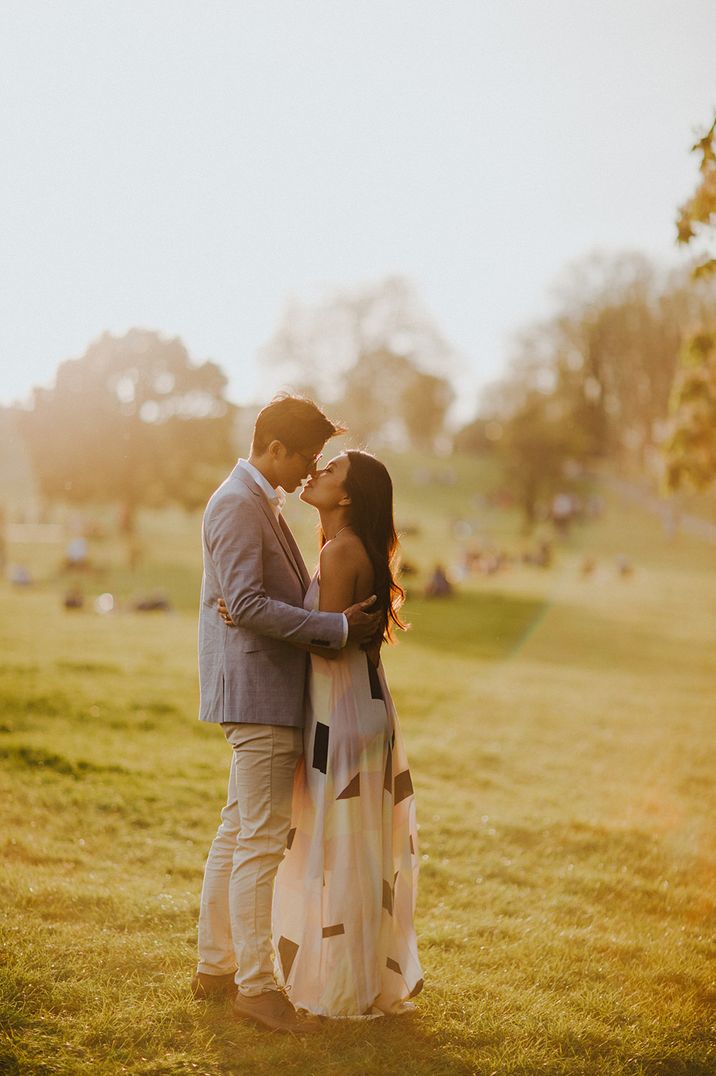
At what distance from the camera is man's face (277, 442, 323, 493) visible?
4691 mm

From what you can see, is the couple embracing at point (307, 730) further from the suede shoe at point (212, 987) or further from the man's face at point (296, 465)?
the suede shoe at point (212, 987)

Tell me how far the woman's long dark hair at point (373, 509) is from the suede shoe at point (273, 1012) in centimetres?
175

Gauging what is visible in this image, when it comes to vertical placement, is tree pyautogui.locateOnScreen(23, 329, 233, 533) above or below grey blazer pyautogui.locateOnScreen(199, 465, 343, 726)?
above

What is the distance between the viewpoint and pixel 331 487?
4699 millimetres

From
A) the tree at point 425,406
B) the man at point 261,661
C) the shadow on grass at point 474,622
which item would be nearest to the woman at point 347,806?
the man at point 261,661

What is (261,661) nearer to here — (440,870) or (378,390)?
(440,870)

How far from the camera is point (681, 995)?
5.49 meters

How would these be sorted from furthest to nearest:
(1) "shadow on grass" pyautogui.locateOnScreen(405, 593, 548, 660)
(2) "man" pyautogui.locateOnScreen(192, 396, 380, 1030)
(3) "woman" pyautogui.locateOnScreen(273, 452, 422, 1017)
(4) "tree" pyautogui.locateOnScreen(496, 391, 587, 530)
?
(4) "tree" pyautogui.locateOnScreen(496, 391, 587, 530) < (1) "shadow on grass" pyautogui.locateOnScreen(405, 593, 548, 660) < (3) "woman" pyautogui.locateOnScreen(273, 452, 422, 1017) < (2) "man" pyautogui.locateOnScreen(192, 396, 380, 1030)

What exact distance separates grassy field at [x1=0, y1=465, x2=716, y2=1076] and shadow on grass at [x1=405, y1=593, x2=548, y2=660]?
3.21 m

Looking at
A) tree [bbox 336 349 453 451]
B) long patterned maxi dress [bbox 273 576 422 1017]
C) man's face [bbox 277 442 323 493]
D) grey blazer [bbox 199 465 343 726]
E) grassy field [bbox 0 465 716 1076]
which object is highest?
tree [bbox 336 349 453 451]

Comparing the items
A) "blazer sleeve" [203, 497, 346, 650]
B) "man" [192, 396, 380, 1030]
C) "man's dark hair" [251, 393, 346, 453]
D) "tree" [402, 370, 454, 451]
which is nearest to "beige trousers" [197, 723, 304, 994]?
"man" [192, 396, 380, 1030]

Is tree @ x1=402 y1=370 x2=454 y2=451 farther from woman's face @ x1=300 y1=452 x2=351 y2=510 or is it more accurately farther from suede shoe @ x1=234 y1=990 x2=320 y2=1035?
suede shoe @ x1=234 y1=990 x2=320 y2=1035

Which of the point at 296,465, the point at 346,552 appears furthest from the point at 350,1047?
the point at 296,465

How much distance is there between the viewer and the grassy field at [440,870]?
15.1ft
